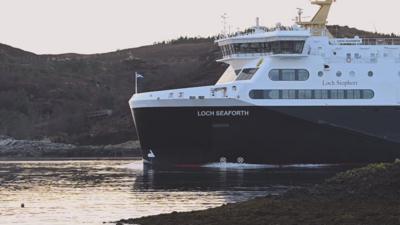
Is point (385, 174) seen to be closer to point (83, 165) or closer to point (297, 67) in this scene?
point (297, 67)

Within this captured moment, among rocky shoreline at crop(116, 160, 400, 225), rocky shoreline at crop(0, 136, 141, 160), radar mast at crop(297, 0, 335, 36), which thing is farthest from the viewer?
rocky shoreline at crop(0, 136, 141, 160)

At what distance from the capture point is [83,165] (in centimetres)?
6131

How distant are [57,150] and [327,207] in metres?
55.0

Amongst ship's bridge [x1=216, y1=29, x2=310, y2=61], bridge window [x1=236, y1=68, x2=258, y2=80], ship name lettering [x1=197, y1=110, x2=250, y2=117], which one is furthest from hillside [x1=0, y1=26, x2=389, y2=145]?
ship name lettering [x1=197, y1=110, x2=250, y2=117]

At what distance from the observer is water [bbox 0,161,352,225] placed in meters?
31.7

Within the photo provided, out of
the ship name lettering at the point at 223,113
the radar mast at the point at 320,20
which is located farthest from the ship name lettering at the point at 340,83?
the ship name lettering at the point at 223,113

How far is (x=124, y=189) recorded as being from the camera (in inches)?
1599

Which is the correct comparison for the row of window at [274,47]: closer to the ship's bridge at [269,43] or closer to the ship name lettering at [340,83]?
the ship's bridge at [269,43]

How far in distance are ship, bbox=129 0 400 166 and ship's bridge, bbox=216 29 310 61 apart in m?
0.05

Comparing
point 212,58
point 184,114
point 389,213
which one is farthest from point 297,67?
point 212,58

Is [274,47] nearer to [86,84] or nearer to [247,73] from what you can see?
[247,73]

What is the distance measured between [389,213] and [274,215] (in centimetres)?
319

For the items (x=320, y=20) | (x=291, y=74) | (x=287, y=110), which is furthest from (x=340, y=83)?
(x=320, y=20)

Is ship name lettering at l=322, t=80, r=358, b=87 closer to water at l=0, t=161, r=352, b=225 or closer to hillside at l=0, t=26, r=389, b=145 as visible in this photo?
water at l=0, t=161, r=352, b=225
